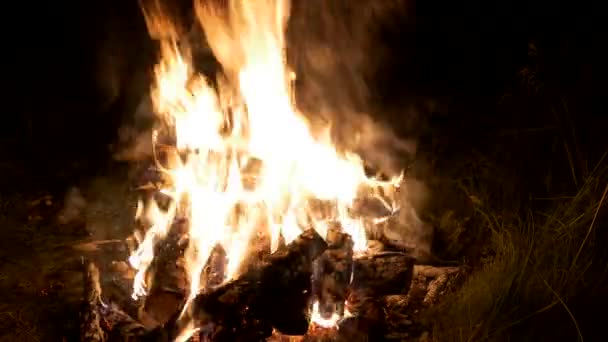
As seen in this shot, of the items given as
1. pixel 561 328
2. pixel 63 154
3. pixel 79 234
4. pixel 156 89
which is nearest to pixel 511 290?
pixel 561 328

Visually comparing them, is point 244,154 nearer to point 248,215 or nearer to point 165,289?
point 248,215

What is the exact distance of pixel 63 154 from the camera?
165 inches

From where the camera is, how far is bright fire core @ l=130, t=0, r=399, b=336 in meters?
2.78

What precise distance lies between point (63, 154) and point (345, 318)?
275 centimetres

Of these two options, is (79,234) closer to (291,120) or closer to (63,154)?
(63,154)

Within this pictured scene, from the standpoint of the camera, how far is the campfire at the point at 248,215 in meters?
2.34

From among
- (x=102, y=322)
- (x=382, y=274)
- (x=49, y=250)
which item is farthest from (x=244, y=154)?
(x=49, y=250)

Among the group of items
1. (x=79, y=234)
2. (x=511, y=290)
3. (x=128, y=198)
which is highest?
(x=128, y=198)

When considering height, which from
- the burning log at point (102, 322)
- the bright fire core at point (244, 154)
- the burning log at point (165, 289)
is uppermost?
the bright fire core at point (244, 154)

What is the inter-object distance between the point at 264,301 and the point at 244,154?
0.88 metres

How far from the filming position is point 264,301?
2334 millimetres

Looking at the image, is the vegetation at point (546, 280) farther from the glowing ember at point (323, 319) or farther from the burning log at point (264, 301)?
the burning log at point (264, 301)

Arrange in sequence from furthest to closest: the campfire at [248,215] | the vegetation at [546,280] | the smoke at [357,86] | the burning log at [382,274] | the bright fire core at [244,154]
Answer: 1. the smoke at [357,86]
2. the bright fire core at [244,154]
3. the burning log at [382,274]
4. the campfire at [248,215]
5. the vegetation at [546,280]

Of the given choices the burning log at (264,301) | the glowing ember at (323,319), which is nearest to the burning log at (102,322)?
the burning log at (264,301)
